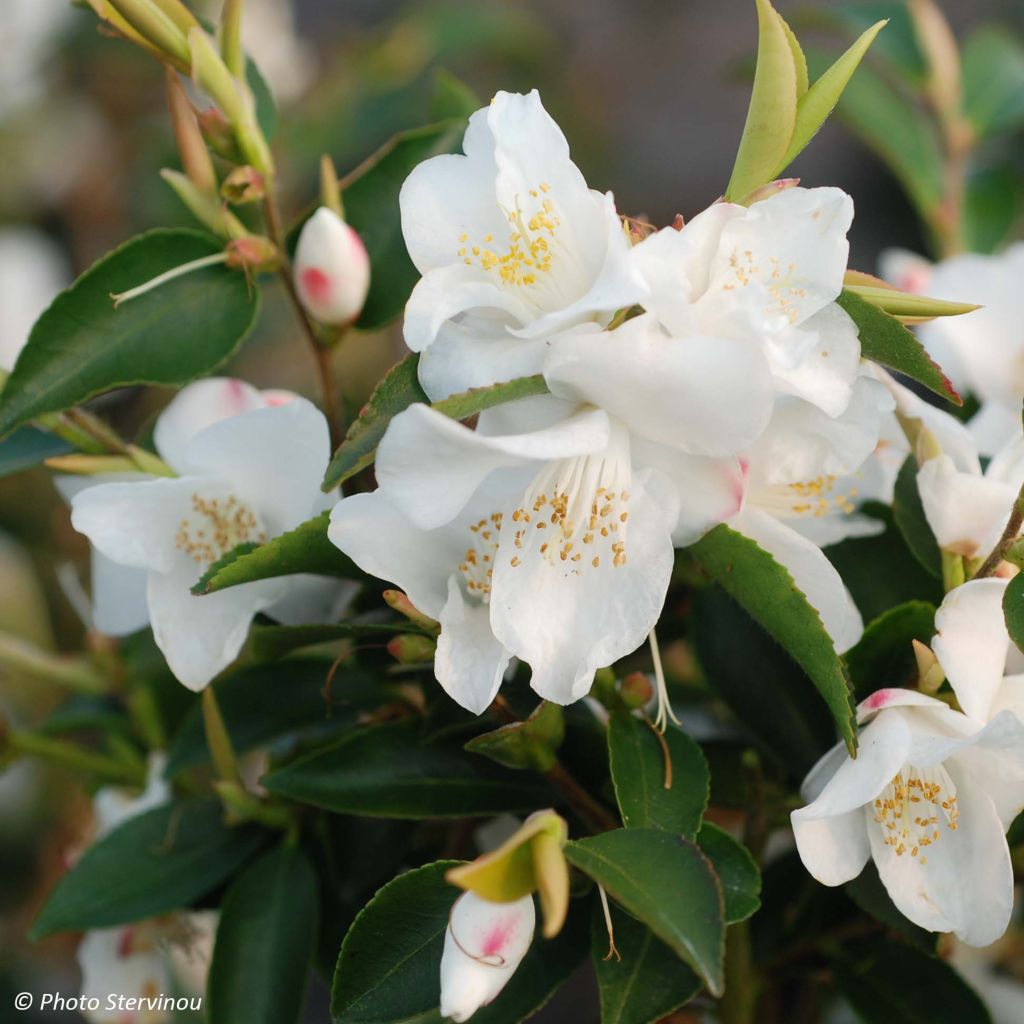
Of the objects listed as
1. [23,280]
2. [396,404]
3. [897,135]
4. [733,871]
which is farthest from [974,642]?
[23,280]

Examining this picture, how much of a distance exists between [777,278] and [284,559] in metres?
0.22

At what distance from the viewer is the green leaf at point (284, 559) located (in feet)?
1.53

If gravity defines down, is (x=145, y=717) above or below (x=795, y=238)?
below

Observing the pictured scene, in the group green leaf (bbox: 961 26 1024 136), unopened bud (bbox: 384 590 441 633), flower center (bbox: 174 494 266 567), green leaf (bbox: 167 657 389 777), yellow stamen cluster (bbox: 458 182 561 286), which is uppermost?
yellow stamen cluster (bbox: 458 182 561 286)

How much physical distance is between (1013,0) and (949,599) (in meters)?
2.45

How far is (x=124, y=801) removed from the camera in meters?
0.74

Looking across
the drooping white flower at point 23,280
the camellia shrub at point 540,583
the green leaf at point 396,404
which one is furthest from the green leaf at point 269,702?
the drooping white flower at point 23,280

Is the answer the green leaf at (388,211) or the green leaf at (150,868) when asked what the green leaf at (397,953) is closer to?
the green leaf at (150,868)

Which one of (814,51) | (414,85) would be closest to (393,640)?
(814,51)

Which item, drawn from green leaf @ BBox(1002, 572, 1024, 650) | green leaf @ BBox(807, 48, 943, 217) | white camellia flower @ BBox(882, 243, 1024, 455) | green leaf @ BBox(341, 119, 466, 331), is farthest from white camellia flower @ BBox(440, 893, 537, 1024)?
green leaf @ BBox(807, 48, 943, 217)

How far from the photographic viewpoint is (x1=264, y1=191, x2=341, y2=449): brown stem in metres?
0.60

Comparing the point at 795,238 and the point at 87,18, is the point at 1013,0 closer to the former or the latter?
the point at 87,18

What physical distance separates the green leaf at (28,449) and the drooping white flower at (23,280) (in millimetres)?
563

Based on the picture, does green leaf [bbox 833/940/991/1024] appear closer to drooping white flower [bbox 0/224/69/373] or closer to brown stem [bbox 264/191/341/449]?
brown stem [bbox 264/191/341/449]
